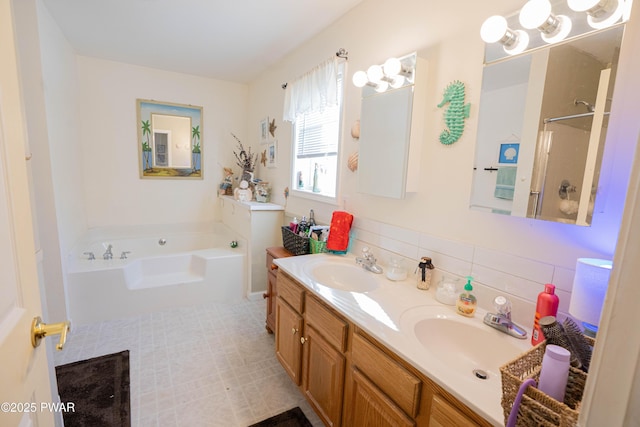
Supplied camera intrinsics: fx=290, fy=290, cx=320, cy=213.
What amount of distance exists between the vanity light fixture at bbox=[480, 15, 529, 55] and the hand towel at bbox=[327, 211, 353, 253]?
1.20 m

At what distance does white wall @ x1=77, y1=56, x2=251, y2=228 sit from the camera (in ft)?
10.5

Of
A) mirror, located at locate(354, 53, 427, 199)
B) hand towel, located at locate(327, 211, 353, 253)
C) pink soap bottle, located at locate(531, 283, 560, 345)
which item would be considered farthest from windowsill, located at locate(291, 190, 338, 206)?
pink soap bottle, located at locate(531, 283, 560, 345)

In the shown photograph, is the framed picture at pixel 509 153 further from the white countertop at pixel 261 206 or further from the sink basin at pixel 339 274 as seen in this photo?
the white countertop at pixel 261 206

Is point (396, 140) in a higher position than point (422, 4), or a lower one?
lower

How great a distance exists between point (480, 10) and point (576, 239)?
1.03m

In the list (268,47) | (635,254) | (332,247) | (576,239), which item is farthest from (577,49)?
(268,47)

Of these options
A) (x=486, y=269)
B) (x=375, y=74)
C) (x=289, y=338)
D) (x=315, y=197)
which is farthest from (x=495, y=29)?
(x=289, y=338)

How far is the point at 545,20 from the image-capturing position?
39.3 inches

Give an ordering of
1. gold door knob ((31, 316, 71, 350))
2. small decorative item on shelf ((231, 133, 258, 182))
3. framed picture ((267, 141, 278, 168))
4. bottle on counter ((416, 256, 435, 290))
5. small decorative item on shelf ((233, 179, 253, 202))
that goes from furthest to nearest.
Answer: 1. small decorative item on shelf ((231, 133, 258, 182))
2. small decorative item on shelf ((233, 179, 253, 202))
3. framed picture ((267, 141, 278, 168))
4. bottle on counter ((416, 256, 435, 290))
5. gold door knob ((31, 316, 71, 350))

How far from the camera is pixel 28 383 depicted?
629mm

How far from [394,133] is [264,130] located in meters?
2.18

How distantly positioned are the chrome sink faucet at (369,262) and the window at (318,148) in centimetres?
61

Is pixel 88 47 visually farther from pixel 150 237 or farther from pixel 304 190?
pixel 304 190

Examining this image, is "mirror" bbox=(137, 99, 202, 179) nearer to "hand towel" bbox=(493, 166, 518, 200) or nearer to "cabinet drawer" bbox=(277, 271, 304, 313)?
"cabinet drawer" bbox=(277, 271, 304, 313)
